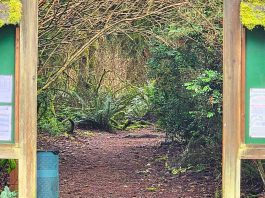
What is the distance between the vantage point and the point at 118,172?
11.8 meters

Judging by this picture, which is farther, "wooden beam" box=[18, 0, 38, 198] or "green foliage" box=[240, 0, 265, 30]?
"wooden beam" box=[18, 0, 38, 198]

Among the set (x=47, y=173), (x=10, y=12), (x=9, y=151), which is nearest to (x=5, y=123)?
(x=9, y=151)

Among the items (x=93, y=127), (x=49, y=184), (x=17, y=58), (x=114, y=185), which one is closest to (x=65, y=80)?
(x=93, y=127)

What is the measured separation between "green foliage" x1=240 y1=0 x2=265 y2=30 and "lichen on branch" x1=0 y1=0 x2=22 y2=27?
7.66 feet

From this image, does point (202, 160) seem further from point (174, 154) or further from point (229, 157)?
point (229, 157)

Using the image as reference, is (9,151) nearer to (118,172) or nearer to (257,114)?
(257,114)

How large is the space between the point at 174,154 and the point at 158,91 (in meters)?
1.46

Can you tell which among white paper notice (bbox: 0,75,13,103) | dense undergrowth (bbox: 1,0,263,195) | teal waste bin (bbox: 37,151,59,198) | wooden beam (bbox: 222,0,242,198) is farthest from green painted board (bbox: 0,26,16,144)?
dense undergrowth (bbox: 1,0,263,195)

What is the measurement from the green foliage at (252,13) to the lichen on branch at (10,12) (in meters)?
2.34

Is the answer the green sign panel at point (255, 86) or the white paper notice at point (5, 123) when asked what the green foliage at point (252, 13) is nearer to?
the green sign panel at point (255, 86)

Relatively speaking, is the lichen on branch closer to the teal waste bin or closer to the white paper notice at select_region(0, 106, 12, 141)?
the white paper notice at select_region(0, 106, 12, 141)

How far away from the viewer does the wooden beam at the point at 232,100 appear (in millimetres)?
5871

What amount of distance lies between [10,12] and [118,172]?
6.54 metres

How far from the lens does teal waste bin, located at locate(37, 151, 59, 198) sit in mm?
7223
